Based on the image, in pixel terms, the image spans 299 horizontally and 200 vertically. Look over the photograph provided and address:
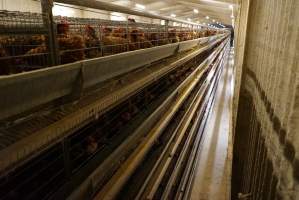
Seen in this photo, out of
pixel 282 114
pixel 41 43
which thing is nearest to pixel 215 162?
pixel 282 114

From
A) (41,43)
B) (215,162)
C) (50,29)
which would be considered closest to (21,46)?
(41,43)

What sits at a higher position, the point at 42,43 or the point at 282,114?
the point at 42,43

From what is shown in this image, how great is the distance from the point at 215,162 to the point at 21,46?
2.35 meters

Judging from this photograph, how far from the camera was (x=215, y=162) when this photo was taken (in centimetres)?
290

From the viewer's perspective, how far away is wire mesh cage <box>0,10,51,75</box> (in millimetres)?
798

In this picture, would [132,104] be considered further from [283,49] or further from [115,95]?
[283,49]

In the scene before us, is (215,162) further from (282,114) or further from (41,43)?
(41,43)

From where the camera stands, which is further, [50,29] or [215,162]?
[215,162]

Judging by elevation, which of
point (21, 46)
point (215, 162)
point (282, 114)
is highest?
point (21, 46)

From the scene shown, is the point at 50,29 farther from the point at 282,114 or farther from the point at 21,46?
the point at 282,114

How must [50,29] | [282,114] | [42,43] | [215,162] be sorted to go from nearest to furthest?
[50,29], [282,114], [42,43], [215,162]

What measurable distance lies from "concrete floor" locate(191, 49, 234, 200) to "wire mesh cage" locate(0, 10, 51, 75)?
6.15ft

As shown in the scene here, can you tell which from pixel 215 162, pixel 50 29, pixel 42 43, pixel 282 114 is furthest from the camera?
pixel 215 162

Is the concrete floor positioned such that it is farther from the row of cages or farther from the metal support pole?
the metal support pole
